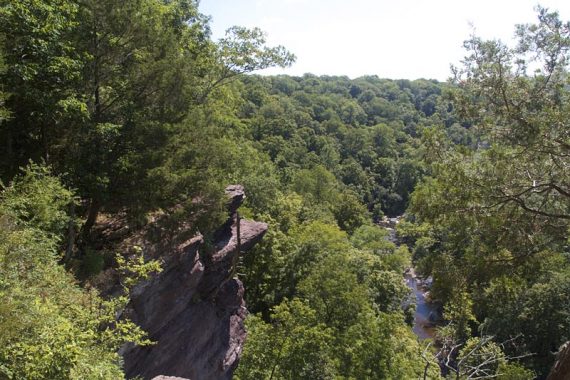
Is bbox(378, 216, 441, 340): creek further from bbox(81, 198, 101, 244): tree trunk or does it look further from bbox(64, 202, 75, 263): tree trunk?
bbox(64, 202, 75, 263): tree trunk

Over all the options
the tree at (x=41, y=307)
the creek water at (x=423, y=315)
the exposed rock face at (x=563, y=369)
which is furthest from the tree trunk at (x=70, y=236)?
the creek water at (x=423, y=315)

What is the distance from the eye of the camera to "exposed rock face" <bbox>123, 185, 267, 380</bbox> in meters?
15.2

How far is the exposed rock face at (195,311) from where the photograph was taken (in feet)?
49.8

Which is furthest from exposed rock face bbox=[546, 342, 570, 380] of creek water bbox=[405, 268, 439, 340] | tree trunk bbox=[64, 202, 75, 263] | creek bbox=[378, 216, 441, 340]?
creek water bbox=[405, 268, 439, 340]

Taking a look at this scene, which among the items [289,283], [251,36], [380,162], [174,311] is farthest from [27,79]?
[380,162]

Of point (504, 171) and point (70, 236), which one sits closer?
point (504, 171)

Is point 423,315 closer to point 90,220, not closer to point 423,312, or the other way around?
point 423,312

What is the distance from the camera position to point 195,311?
18.6 metres

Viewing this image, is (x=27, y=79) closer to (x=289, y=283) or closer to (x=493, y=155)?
(x=493, y=155)

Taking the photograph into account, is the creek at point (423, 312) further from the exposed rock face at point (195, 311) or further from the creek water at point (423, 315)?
the exposed rock face at point (195, 311)

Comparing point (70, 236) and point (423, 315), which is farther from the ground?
point (70, 236)

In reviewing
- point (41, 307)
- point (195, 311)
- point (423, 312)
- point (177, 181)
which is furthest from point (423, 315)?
point (41, 307)

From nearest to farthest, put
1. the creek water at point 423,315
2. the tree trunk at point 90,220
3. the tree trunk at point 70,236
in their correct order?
1. the tree trunk at point 70,236
2. the tree trunk at point 90,220
3. the creek water at point 423,315

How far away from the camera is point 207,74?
21.9 m
